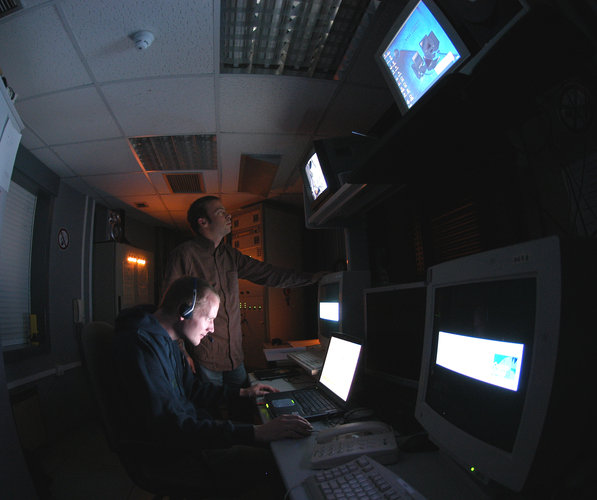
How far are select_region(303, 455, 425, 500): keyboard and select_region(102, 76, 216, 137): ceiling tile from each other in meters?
2.19

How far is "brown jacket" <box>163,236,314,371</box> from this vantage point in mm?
2145

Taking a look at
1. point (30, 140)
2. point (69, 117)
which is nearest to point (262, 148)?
point (69, 117)

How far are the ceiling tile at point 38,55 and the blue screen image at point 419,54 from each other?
5.39 ft

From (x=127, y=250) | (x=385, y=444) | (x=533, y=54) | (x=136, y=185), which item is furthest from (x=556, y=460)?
(x=127, y=250)

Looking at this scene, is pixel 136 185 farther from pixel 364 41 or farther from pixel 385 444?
pixel 385 444

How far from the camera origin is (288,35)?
1796 mm

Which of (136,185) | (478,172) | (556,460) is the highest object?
(136,185)

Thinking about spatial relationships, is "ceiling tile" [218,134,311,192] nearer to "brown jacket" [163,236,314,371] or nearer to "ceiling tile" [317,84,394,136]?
"ceiling tile" [317,84,394,136]

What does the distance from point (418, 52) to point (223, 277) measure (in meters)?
1.80

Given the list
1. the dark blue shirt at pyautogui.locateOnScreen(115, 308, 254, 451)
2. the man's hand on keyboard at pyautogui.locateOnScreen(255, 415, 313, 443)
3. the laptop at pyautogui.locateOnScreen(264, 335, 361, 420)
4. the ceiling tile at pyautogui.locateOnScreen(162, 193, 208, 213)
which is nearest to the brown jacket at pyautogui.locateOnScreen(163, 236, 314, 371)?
the laptop at pyautogui.locateOnScreen(264, 335, 361, 420)

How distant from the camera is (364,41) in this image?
1802 mm

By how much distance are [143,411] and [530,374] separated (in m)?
1.14

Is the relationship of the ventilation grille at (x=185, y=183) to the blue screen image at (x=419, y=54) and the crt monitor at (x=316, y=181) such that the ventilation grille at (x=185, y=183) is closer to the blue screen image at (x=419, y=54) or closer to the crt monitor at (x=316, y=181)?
the crt monitor at (x=316, y=181)

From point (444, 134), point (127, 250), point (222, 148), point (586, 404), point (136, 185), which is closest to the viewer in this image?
point (586, 404)
